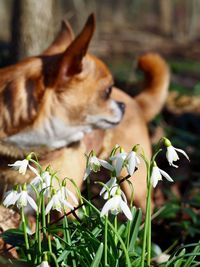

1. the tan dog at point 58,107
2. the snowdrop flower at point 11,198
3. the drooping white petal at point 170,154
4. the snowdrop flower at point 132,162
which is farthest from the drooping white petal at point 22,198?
the tan dog at point 58,107

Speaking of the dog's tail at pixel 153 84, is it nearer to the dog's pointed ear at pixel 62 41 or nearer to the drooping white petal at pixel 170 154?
the dog's pointed ear at pixel 62 41

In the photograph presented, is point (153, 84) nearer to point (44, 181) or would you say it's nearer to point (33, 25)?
point (33, 25)

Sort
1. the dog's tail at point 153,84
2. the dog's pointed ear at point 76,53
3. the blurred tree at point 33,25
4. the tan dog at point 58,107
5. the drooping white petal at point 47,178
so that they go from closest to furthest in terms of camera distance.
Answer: the drooping white petal at point 47,178
the dog's pointed ear at point 76,53
the tan dog at point 58,107
the dog's tail at point 153,84
the blurred tree at point 33,25

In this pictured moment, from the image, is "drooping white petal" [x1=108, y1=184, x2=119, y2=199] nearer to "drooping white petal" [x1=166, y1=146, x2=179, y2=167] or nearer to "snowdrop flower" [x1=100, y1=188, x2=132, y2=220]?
"snowdrop flower" [x1=100, y1=188, x2=132, y2=220]

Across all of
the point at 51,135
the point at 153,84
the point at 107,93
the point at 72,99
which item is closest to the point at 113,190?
the point at 51,135

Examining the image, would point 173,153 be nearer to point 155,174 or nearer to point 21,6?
point 155,174
